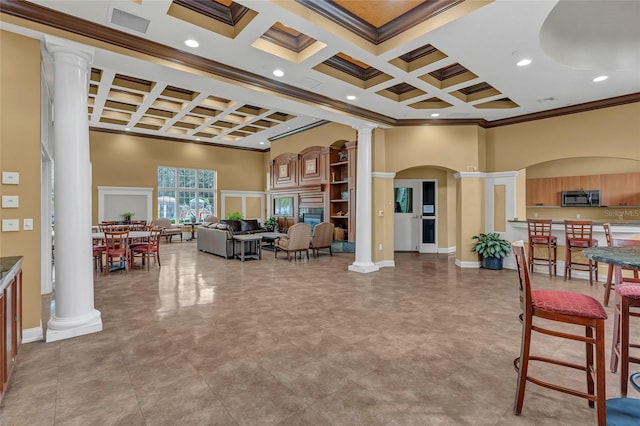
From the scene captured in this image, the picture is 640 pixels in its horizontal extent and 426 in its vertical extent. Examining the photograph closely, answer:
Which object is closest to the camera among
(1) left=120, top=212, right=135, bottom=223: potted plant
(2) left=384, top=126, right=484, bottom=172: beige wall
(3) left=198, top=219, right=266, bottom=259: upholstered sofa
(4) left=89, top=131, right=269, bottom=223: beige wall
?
(2) left=384, top=126, right=484, bottom=172: beige wall

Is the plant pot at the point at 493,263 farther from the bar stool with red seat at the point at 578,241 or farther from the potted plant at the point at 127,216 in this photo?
the potted plant at the point at 127,216

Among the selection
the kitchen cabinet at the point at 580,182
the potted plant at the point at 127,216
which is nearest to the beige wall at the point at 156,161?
the potted plant at the point at 127,216

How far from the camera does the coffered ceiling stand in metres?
3.15

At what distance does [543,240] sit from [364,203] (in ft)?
11.3

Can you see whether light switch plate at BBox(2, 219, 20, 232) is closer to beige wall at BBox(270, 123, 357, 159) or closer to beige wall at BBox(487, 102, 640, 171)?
beige wall at BBox(270, 123, 357, 159)

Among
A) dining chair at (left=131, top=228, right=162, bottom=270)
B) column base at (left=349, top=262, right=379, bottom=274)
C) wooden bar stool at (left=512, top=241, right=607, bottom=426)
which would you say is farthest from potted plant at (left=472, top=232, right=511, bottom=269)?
dining chair at (left=131, top=228, right=162, bottom=270)

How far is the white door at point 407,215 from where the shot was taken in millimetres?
9109

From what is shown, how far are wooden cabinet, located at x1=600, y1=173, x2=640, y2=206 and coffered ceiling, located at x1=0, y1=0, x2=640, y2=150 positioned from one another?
2.58 metres

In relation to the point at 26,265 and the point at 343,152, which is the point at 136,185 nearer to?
the point at 343,152

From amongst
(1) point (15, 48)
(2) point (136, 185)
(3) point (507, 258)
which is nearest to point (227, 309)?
(1) point (15, 48)

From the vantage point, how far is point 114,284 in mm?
5363

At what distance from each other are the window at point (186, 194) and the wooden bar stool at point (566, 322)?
12046mm

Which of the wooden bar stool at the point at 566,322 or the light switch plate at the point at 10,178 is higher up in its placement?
the light switch plate at the point at 10,178

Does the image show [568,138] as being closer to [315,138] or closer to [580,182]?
[580,182]
